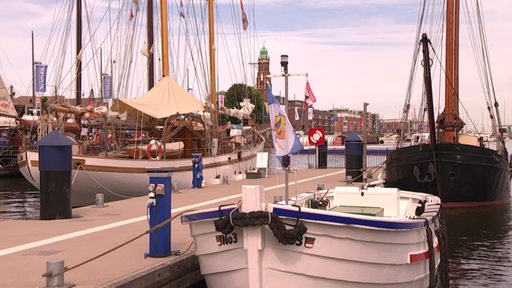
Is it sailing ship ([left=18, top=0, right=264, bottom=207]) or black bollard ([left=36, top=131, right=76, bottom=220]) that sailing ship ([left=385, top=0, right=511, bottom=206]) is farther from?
black bollard ([left=36, top=131, right=76, bottom=220])

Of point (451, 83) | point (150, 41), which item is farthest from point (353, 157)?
point (150, 41)

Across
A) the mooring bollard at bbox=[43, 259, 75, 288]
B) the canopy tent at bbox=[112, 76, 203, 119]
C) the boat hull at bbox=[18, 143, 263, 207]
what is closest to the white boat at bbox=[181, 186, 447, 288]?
the mooring bollard at bbox=[43, 259, 75, 288]

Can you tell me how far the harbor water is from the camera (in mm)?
11547

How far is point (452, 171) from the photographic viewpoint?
64.2 ft

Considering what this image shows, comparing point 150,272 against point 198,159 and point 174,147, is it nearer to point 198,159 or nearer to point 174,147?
point 198,159

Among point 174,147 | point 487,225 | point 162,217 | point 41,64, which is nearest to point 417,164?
point 487,225

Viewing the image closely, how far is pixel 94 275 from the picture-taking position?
7449mm

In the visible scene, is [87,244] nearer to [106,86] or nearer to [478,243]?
[478,243]

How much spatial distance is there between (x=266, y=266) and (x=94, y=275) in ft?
7.38

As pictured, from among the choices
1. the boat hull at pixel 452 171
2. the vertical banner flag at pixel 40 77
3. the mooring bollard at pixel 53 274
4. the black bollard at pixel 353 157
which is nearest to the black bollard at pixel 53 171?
the mooring bollard at pixel 53 274

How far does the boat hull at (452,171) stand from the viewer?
19422 millimetres

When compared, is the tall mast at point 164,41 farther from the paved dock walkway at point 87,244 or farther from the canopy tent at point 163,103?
the paved dock walkway at point 87,244

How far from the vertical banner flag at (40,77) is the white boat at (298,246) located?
38.0 m

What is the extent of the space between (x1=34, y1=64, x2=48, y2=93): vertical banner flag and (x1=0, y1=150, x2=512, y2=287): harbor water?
19081 mm
